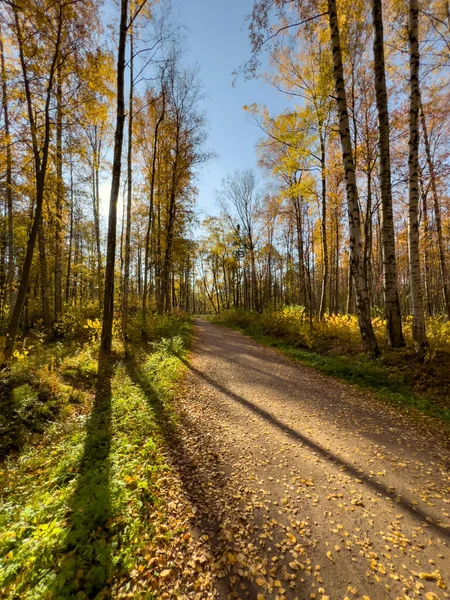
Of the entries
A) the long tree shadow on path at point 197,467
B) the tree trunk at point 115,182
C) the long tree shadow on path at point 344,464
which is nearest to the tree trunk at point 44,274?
the tree trunk at point 115,182

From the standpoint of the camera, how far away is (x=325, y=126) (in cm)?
1144

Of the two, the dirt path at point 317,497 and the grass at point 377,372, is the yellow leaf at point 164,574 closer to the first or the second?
the dirt path at point 317,497

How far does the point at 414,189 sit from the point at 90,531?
927cm

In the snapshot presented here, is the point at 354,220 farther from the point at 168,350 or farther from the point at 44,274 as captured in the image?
the point at 44,274

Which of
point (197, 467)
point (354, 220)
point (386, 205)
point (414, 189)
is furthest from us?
point (386, 205)

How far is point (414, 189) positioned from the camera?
270 inches

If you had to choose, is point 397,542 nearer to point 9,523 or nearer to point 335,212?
point 9,523

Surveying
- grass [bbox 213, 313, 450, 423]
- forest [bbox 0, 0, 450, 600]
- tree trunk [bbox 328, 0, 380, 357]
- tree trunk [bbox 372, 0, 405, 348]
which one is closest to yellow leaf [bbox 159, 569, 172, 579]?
forest [bbox 0, 0, 450, 600]

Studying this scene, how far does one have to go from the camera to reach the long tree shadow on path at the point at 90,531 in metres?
2.03

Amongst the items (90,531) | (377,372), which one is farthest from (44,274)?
(377,372)

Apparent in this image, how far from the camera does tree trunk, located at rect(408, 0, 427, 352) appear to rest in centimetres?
649

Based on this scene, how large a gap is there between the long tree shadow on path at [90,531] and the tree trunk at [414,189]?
286 inches

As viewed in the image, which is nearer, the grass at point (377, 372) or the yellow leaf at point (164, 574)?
the yellow leaf at point (164, 574)

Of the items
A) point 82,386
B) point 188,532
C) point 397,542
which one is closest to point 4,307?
point 82,386
